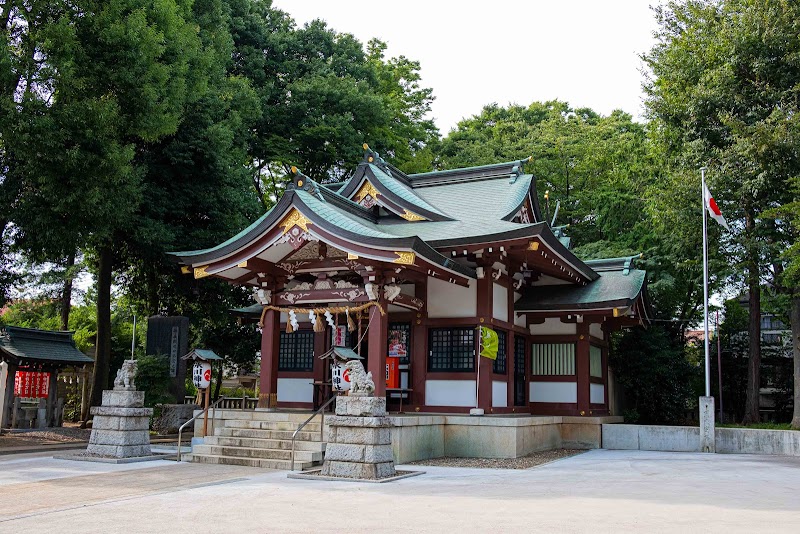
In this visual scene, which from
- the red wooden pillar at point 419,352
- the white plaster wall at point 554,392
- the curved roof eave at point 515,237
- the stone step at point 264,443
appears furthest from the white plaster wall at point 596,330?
the stone step at point 264,443

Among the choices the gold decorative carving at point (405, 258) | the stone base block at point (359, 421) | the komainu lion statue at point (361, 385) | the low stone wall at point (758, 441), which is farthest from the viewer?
the low stone wall at point (758, 441)

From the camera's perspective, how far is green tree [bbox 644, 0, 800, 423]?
2178 centimetres

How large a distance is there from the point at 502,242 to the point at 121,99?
10.9 metres

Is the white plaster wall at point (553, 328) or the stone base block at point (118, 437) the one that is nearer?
the stone base block at point (118, 437)

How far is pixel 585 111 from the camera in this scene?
45.4 meters

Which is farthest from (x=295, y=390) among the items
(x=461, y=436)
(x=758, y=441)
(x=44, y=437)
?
(x=758, y=441)

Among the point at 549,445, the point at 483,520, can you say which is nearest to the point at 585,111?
the point at 549,445

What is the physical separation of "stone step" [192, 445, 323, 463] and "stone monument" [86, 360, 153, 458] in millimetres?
1231

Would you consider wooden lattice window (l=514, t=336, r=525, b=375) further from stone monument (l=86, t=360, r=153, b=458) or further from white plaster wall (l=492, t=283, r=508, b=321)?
stone monument (l=86, t=360, r=153, b=458)

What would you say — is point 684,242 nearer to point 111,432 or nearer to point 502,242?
point 502,242

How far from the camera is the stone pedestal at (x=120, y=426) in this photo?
47.7ft

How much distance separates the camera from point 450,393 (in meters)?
17.0

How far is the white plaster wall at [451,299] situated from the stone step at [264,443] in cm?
468

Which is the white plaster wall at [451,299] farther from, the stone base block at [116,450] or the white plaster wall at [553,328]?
the stone base block at [116,450]
